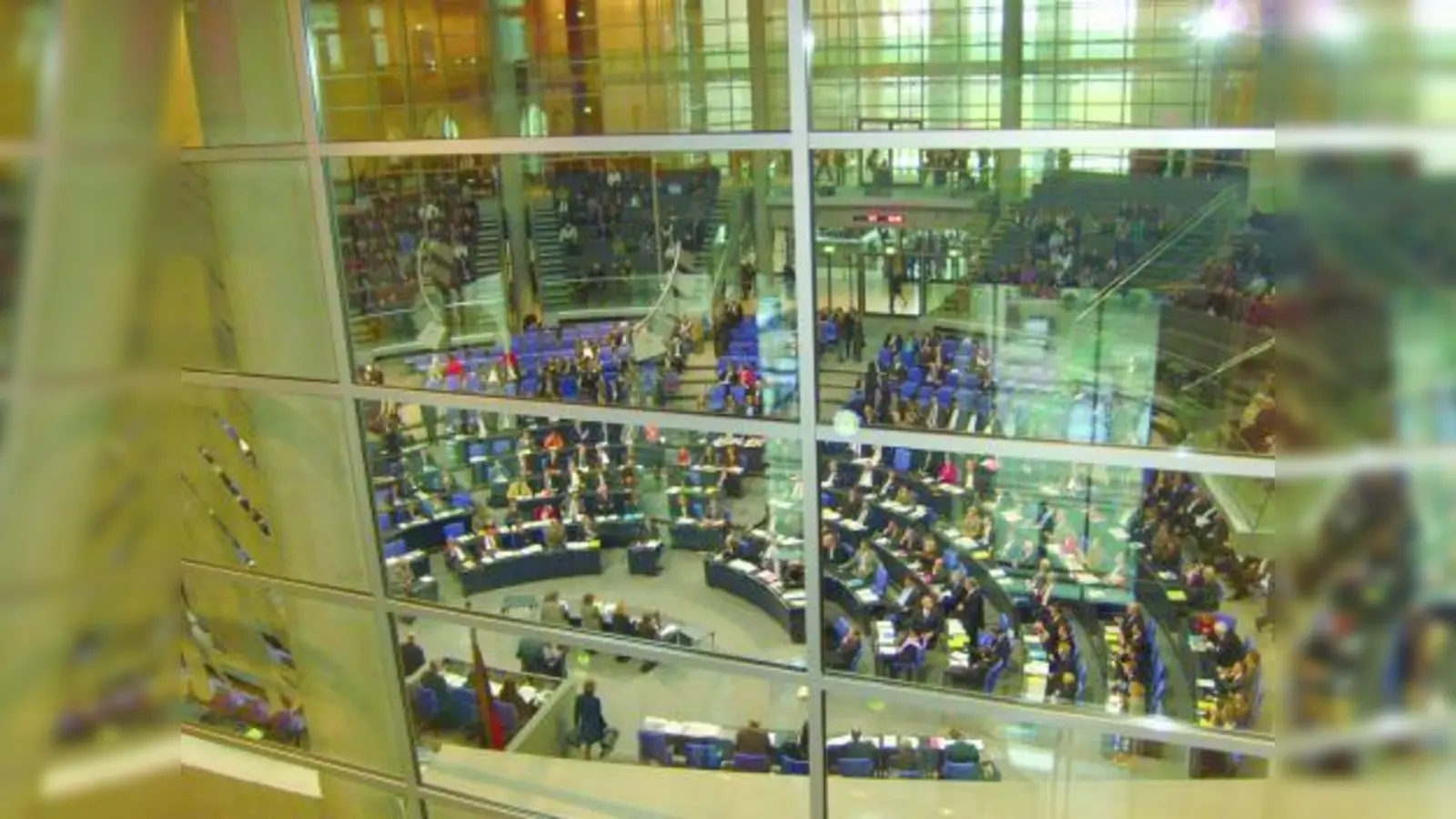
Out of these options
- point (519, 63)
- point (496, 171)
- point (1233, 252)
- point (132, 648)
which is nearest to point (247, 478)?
point (496, 171)

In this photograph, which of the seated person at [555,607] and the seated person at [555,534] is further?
the seated person at [555,534]

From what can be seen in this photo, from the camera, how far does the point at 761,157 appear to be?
4.75 metres

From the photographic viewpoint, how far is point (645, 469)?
37.6 feet

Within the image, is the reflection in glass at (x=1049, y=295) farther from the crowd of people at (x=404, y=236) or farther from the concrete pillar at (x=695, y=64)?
the concrete pillar at (x=695, y=64)

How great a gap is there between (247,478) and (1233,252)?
6.18 meters

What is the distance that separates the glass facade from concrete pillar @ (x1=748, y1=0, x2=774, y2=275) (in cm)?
11

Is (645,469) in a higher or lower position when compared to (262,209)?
lower

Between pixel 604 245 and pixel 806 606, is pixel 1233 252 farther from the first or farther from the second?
pixel 604 245

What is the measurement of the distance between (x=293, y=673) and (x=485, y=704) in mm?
1475

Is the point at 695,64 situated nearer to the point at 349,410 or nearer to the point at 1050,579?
the point at 1050,579

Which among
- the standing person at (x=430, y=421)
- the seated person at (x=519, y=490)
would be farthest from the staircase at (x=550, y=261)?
the standing person at (x=430, y=421)

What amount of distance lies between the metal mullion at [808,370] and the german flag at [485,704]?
7.77ft

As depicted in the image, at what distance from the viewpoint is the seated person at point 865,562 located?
7527 mm

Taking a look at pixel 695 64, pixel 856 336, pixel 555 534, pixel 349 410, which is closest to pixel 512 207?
pixel 695 64
